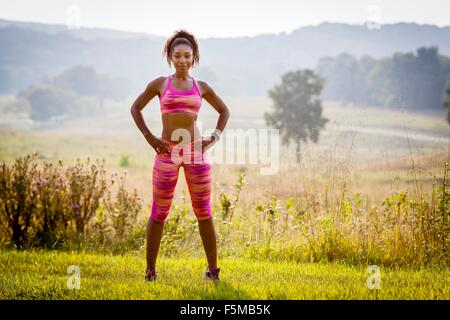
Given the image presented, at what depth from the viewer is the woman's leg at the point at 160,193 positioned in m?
4.03

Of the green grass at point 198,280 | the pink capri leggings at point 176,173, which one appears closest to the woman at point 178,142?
the pink capri leggings at point 176,173

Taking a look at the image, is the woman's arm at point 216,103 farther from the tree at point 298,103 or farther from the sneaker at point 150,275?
the tree at point 298,103

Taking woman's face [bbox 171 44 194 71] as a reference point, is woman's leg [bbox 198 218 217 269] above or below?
below

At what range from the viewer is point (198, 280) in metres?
4.29

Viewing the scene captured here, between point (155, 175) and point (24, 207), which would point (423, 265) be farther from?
point (24, 207)

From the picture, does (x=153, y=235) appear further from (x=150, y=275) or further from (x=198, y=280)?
(x=198, y=280)

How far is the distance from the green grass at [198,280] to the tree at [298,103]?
124ft

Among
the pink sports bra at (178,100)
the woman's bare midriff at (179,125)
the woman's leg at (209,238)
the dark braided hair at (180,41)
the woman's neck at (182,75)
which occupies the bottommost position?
the woman's leg at (209,238)

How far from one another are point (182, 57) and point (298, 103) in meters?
41.4

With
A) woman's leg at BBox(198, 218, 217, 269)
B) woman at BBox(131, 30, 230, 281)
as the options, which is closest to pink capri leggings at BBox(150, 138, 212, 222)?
woman at BBox(131, 30, 230, 281)

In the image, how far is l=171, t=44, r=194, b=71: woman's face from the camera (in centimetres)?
411

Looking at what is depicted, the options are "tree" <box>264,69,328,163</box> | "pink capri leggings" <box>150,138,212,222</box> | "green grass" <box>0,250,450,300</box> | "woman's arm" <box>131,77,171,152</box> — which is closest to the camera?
"green grass" <box>0,250,450,300</box>

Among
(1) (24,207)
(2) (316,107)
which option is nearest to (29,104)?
(2) (316,107)

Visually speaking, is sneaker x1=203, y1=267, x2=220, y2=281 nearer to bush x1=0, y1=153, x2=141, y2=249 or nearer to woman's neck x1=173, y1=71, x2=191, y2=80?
woman's neck x1=173, y1=71, x2=191, y2=80
